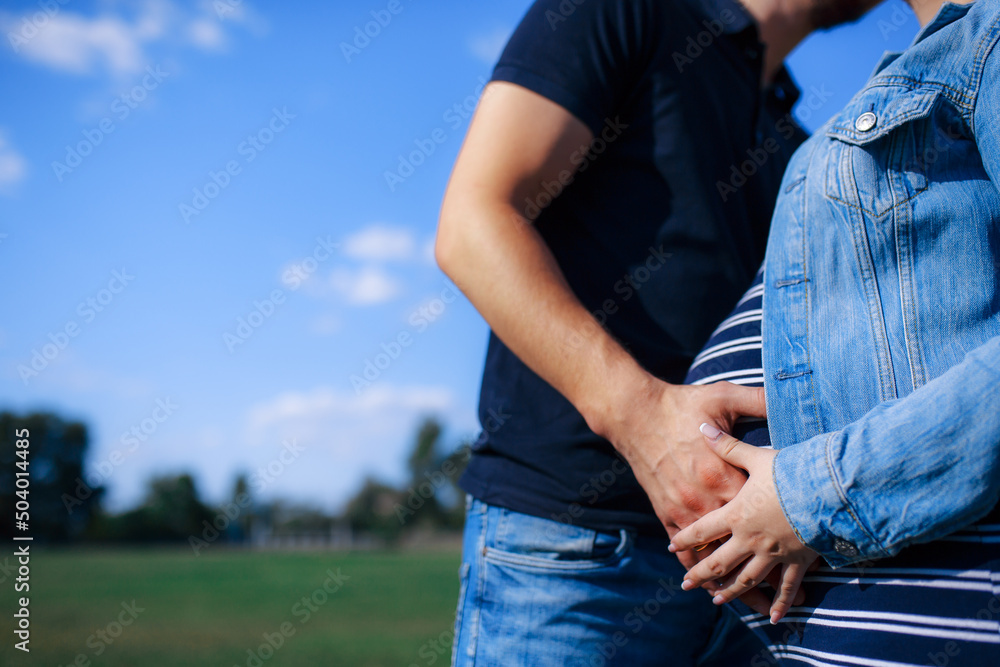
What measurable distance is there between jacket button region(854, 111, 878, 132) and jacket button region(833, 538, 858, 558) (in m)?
0.62

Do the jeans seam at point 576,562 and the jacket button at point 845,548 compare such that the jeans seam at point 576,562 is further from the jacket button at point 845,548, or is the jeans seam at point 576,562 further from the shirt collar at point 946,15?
the shirt collar at point 946,15

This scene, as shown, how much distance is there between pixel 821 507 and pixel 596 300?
0.76m

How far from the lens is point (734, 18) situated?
1.78 m

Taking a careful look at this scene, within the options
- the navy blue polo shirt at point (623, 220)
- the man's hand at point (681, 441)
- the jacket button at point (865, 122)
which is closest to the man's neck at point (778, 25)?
the navy blue polo shirt at point (623, 220)

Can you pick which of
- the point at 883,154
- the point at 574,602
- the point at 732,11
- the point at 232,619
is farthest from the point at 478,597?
the point at 232,619

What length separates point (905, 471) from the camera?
86cm

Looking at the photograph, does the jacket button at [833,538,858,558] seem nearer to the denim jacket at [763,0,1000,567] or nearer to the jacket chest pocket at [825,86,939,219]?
the denim jacket at [763,0,1000,567]

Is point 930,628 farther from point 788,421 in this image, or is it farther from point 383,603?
point 383,603

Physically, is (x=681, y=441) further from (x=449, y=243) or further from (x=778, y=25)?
(x=778, y=25)

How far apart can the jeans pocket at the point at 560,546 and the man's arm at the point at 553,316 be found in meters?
0.29

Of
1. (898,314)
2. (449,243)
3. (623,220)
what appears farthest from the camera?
(623,220)

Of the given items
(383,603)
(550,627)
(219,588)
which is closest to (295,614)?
(383,603)

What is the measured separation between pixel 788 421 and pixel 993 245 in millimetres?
368

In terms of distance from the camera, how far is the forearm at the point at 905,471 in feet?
2.73
